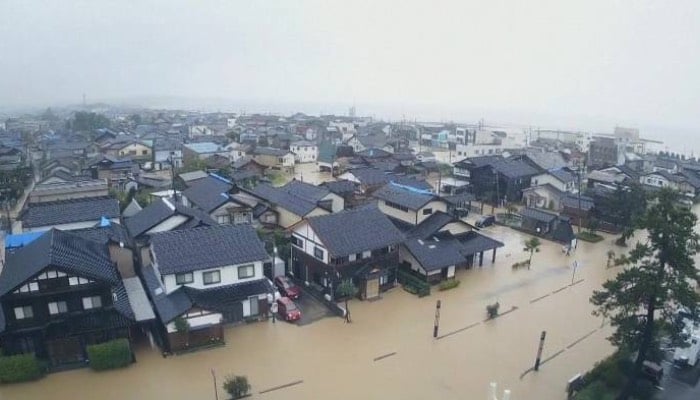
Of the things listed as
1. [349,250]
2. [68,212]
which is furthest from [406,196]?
[68,212]

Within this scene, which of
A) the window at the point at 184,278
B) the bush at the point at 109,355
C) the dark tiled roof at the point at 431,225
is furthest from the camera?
the dark tiled roof at the point at 431,225

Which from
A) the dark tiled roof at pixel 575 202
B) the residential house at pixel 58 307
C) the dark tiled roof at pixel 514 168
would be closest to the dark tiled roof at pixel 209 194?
the residential house at pixel 58 307

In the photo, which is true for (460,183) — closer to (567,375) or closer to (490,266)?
(490,266)

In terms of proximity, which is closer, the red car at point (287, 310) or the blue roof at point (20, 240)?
the red car at point (287, 310)

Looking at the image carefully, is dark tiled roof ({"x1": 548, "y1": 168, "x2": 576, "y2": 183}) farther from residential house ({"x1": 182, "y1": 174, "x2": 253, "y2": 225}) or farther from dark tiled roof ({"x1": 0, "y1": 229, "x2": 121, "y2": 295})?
dark tiled roof ({"x1": 0, "y1": 229, "x2": 121, "y2": 295})

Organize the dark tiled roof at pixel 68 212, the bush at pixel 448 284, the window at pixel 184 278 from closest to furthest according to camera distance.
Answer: the window at pixel 184 278 → the bush at pixel 448 284 → the dark tiled roof at pixel 68 212

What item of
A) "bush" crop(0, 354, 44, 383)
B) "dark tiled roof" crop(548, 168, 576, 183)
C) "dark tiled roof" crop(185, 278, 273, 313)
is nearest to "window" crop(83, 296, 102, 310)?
"bush" crop(0, 354, 44, 383)

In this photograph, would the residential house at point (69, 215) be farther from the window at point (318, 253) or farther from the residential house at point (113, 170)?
the residential house at point (113, 170)
